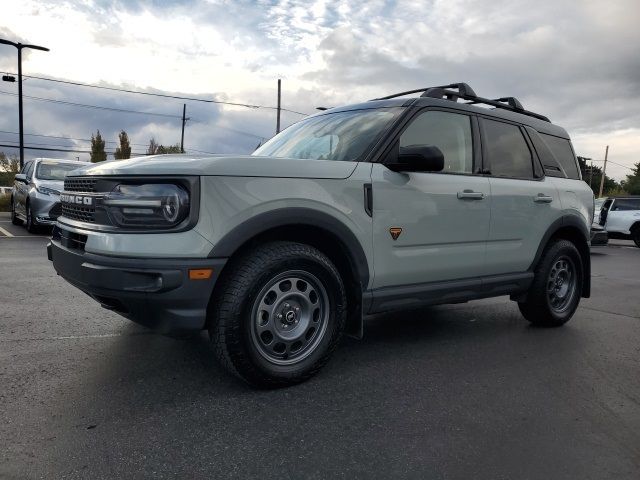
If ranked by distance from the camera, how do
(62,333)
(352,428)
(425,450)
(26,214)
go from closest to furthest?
(425,450) → (352,428) → (62,333) → (26,214)

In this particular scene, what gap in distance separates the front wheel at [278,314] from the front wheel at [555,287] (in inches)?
90.2

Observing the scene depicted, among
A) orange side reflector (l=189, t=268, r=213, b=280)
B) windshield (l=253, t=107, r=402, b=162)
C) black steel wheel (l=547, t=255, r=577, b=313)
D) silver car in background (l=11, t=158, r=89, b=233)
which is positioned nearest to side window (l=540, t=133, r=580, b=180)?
black steel wheel (l=547, t=255, r=577, b=313)

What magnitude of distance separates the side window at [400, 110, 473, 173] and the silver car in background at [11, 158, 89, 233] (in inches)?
352

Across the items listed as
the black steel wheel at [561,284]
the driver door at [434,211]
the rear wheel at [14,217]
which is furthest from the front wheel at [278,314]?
the rear wheel at [14,217]

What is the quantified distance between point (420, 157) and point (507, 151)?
1.53m

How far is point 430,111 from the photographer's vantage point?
12.6 feet

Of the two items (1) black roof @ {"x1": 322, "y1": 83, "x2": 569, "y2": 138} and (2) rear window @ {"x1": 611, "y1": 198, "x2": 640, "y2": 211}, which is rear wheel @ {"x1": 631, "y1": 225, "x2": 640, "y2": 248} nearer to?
(2) rear window @ {"x1": 611, "y1": 198, "x2": 640, "y2": 211}

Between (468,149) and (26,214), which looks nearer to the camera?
(468,149)

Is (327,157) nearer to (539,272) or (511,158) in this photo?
(511,158)

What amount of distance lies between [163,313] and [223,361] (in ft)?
1.41

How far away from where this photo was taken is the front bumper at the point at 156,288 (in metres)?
2.64

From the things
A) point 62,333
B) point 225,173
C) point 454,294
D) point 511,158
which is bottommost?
point 62,333

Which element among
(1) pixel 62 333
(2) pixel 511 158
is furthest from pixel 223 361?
(2) pixel 511 158

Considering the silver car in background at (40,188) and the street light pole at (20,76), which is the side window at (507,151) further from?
the street light pole at (20,76)
